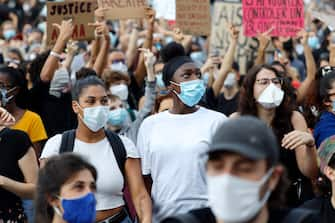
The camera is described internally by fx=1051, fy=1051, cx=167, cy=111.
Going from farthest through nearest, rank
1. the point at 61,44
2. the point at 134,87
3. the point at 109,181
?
the point at 134,87 < the point at 61,44 < the point at 109,181

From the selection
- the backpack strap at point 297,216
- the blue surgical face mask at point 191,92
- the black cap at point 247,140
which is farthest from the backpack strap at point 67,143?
the black cap at point 247,140

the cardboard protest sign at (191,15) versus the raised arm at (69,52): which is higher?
the cardboard protest sign at (191,15)

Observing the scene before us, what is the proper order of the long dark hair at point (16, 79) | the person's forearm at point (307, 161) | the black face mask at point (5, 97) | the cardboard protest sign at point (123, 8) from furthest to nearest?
the cardboard protest sign at point (123, 8) < the long dark hair at point (16, 79) < the black face mask at point (5, 97) < the person's forearm at point (307, 161)

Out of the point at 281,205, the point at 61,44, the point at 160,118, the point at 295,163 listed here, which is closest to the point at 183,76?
the point at 160,118

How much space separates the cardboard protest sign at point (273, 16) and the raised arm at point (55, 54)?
207 cm

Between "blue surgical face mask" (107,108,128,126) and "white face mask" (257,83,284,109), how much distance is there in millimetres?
1880

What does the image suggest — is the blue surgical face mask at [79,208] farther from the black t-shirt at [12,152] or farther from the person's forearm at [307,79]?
the person's forearm at [307,79]

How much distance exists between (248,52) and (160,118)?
666cm

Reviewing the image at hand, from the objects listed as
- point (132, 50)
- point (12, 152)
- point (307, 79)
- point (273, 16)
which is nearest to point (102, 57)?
point (273, 16)

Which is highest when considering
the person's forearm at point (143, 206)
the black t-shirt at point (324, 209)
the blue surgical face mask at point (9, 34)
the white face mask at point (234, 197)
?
the white face mask at point (234, 197)

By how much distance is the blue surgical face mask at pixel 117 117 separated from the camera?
8.68 metres

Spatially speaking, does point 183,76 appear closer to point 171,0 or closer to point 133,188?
point 133,188

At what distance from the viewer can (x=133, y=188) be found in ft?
21.1

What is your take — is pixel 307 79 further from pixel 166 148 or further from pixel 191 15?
pixel 166 148
